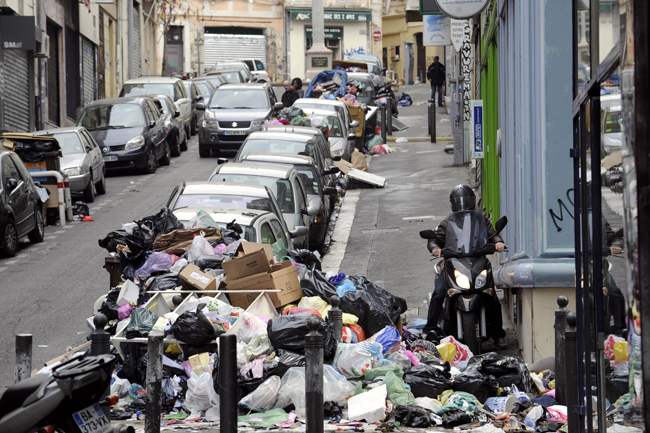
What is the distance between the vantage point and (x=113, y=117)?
2634cm

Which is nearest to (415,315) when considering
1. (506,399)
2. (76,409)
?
(506,399)

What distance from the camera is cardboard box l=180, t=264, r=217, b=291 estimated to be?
9352mm

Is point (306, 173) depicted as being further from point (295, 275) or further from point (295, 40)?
point (295, 40)

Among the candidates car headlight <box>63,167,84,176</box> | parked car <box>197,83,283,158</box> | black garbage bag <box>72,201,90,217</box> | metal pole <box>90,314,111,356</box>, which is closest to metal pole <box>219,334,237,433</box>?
metal pole <box>90,314,111,356</box>

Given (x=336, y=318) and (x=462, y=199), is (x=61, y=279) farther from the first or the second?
(x=336, y=318)

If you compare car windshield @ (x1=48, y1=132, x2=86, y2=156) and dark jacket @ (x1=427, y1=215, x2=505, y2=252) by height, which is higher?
car windshield @ (x1=48, y1=132, x2=86, y2=156)

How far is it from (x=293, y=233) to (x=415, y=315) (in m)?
1.82

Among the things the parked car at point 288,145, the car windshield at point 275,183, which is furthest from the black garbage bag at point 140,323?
the parked car at point 288,145

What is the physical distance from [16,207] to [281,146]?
538 centimetres

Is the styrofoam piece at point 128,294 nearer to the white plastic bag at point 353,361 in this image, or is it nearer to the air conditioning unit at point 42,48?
the white plastic bag at point 353,361

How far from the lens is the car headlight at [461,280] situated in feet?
31.7

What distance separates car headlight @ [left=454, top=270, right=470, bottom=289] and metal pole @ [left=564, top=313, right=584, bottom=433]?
327 centimetres

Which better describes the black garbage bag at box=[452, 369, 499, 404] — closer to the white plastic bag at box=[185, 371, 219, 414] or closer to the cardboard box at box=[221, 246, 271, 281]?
the white plastic bag at box=[185, 371, 219, 414]

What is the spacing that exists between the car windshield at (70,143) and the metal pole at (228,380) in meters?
16.2
